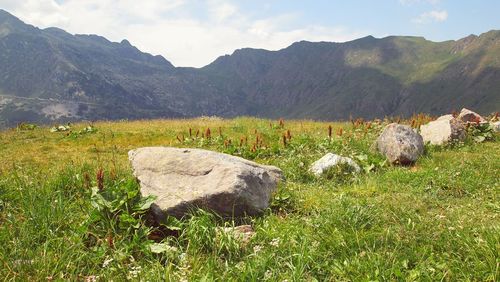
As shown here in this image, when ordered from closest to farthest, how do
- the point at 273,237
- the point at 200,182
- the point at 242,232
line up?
the point at 273,237 < the point at 242,232 < the point at 200,182

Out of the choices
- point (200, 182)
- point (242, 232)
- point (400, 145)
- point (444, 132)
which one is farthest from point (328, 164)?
point (444, 132)

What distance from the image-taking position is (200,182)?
8844 mm

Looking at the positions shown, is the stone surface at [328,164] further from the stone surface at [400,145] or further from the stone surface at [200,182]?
the stone surface at [200,182]

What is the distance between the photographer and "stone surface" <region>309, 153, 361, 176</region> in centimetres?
1328

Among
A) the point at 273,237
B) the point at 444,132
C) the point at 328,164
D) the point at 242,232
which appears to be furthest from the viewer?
the point at 444,132

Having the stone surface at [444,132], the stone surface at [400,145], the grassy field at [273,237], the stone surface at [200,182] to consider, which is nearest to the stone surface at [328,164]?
the grassy field at [273,237]

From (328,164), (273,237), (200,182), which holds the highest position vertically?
(200,182)

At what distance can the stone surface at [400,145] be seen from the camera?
14992 mm

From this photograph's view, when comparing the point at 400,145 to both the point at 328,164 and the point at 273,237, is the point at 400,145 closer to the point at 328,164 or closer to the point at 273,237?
the point at 328,164

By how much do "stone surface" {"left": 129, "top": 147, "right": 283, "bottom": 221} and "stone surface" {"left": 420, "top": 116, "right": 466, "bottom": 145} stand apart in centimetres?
1058

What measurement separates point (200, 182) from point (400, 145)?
355 inches

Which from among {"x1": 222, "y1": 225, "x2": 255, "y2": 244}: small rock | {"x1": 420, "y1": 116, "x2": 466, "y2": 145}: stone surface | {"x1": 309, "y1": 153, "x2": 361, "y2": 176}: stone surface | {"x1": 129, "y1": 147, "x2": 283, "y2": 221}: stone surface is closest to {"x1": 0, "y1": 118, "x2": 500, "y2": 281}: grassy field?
{"x1": 222, "y1": 225, "x2": 255, "y2": 244}: small rock

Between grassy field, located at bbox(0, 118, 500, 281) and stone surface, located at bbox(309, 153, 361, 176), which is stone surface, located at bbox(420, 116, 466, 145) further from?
grassy field, located at bbox(0, 118, 500, 281)

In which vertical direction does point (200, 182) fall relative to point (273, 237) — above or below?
above
